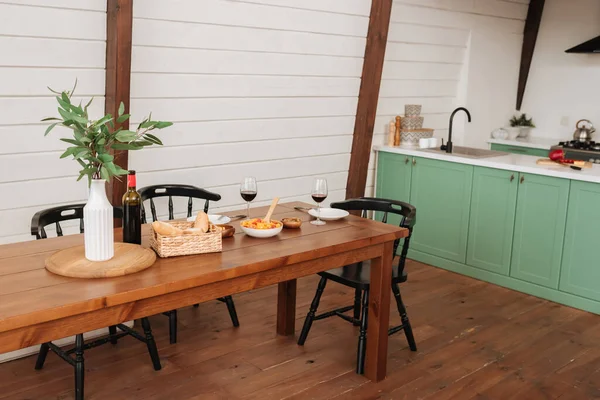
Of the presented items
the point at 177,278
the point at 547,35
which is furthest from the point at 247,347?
the point at 547,35

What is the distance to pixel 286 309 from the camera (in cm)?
362

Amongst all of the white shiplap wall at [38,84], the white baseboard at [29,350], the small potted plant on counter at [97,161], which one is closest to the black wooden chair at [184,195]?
the white shiplap wall at [38,84]

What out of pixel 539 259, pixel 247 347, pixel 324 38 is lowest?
pixel 247 347

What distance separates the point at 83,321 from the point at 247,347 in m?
1.56

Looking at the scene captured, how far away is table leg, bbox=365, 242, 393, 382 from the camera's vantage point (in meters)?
3.06

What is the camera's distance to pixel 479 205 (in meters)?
4.68

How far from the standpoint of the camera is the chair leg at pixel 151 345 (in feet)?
10.3

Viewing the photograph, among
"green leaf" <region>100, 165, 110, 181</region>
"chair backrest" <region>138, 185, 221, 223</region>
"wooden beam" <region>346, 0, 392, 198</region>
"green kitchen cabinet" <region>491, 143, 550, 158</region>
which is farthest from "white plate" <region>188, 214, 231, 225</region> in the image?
"green kitchen cabinet" <region>491, 143, 550, 158</region>

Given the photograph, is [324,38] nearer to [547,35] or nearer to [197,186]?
[197,186]

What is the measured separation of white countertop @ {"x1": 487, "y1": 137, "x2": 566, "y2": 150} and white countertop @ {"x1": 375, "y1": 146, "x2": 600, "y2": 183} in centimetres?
108

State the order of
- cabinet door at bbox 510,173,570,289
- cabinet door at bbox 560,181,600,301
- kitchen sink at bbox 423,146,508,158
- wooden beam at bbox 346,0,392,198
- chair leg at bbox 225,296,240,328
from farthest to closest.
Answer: kitchen sink at bbox 423,146,508,158, wooden beam at bbox 346,0,392,198, cabinet door at bbox 510,173,570,289, cabinet door at bbox 560,181,600,301, chair leg at bbox 225,296,240,328

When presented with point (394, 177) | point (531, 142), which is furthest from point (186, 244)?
point (531, 142)

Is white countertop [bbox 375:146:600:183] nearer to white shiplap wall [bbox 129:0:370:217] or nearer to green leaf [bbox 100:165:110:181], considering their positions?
white shiplap wall [bbox 129:0:370:217]

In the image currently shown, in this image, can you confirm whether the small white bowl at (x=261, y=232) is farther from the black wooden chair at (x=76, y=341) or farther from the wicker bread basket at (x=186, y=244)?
the black wooden chair at (x=76, y=341)
